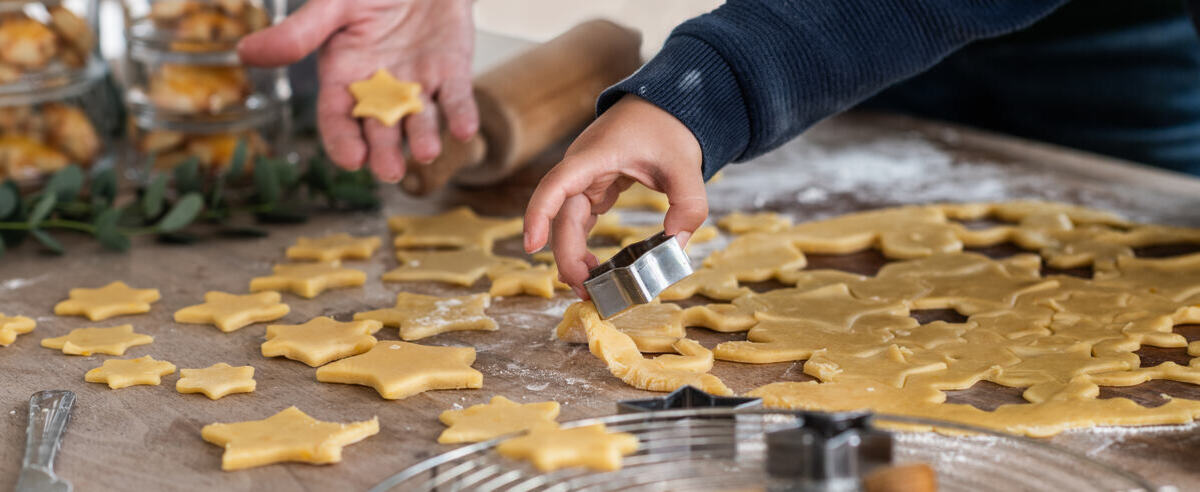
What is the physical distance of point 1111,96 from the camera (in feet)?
6.32

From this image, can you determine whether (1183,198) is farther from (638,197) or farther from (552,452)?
(552,452)

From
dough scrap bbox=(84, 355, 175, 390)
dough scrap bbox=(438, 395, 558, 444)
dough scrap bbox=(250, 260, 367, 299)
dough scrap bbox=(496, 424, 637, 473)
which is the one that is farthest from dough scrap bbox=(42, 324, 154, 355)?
dough scrap bbox=(496, 424, 637, 473)

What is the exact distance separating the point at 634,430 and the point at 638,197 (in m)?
0.86

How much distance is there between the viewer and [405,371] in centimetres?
99

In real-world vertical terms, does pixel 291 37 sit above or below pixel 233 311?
above

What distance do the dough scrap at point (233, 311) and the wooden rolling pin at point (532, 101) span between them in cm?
48

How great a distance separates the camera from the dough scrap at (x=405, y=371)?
98cm

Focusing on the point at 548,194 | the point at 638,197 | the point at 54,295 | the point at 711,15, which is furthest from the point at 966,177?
the point at 54,295

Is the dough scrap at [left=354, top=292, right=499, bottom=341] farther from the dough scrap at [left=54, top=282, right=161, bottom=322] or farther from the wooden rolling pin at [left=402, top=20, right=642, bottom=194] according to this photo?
the wooden rolling pin at [left=402, top=20, right=642, bottom=194]

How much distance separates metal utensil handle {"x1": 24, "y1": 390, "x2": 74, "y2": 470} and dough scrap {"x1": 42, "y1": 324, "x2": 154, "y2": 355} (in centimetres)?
11

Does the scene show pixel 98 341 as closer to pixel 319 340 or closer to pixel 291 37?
pixel 319 340

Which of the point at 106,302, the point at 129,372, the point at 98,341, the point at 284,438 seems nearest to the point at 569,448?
the point at 284,438

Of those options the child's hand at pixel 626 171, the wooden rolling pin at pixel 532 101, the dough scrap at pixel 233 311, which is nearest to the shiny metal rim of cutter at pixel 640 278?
the child's hand at pixel 626 171

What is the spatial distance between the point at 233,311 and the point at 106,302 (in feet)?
0.52
